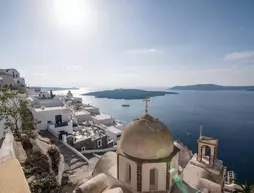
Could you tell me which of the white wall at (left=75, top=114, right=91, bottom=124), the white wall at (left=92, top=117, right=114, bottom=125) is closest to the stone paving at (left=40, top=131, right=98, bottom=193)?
the white wall at (left=75, top=114, right=91, bottom=124)

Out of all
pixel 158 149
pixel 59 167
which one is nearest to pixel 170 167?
pixel 158 149

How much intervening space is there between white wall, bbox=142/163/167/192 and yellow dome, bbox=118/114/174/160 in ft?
1.48

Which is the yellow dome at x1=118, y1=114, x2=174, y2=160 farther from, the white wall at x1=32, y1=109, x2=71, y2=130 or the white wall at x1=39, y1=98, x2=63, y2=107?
the white wall at x1=39, y1=98, x2=63, y2=107

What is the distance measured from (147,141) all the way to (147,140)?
0.17 feet

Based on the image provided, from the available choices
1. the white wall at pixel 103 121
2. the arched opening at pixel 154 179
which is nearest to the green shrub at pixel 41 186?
the arched opening at pixel 154 179

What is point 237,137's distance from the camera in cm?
4944

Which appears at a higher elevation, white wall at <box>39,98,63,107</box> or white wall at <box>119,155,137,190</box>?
white wall at <box>39,98,63,107</box>

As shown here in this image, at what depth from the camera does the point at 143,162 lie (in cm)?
890

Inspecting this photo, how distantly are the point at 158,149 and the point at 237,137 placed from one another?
5175 cm

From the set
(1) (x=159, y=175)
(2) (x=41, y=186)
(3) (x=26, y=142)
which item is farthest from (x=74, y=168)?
(1) (x=159, y=175)

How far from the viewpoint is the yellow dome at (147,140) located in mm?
9062

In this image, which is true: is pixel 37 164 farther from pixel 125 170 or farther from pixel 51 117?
pixel 51 117

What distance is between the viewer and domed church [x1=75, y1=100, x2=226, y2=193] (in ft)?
29.7

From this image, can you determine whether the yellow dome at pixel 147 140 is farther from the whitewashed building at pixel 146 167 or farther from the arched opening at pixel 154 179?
the arched opening at pixel 154 179
